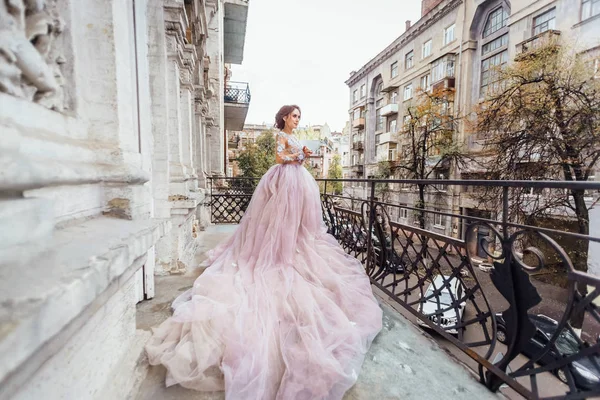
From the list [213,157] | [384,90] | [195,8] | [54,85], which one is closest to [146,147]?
[54,85]

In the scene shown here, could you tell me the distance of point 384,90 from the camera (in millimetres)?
22078

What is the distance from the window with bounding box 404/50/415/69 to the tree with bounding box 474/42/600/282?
12.0m

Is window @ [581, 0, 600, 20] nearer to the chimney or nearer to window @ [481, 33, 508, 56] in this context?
window @ [481, 33, 508, 56]

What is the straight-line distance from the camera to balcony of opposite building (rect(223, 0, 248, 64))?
959 cm

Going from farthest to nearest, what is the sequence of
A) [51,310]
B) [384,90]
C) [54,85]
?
1. [384,90]
2. [54,85]
3. [51,310]

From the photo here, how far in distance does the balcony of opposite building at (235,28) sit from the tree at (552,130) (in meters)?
9.32

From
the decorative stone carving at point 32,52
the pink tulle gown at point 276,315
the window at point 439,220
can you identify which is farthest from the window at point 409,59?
the decorative stone carving at point 32,52

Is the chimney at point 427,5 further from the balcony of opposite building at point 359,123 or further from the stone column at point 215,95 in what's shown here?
the stone column at point 215,95

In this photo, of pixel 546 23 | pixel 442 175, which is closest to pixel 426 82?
pixel 442 175

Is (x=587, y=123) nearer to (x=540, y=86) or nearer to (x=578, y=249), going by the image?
(x=540, y=86)

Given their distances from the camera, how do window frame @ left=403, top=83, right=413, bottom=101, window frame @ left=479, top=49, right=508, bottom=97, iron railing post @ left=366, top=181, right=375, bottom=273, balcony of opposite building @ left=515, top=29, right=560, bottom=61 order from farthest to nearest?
window frame @ left=403, top=83, right=413, bottom=101, window frame @ left=479, top=49, right=508, bottom=97, balcony of opposite building @ left=515, top=29, right=560, bottom=61, iron railing post @ left=366, top=181, right=375, bottom=273

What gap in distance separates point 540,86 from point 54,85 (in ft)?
37.6

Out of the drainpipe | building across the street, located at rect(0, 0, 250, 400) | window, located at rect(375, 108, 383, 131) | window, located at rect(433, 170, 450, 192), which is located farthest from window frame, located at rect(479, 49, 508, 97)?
building across the street, located at rect(0, 0, 250, 400)

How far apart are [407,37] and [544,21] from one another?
9.19 metres
